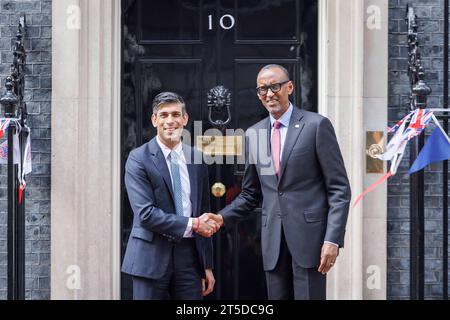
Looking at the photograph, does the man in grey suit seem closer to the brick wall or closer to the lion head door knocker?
the lion head door knocker

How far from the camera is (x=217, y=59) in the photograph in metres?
7.02

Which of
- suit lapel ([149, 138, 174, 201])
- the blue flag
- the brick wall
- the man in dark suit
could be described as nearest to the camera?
the man in dark suit

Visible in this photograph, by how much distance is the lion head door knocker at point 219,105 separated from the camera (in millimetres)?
6953

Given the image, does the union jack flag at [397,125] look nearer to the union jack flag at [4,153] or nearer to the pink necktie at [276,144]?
the pink necktie at [276,144]

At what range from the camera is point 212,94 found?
6977 millimetres

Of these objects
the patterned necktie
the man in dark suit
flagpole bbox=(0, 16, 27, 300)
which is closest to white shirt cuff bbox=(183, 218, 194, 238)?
the man in dark suit

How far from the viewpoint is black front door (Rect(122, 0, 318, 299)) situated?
701 cm

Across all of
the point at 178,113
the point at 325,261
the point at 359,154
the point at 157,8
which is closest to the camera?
the point at 325,261

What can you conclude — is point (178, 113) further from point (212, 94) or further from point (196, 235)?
point (212, 94)

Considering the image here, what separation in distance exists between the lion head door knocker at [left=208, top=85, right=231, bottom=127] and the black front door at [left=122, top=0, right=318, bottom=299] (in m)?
0.03

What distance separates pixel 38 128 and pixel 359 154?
8.20ft

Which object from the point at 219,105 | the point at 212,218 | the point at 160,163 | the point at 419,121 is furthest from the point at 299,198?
the point at 219,105

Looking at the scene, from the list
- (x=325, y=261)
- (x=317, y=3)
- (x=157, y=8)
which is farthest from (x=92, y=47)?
(x=325, y=261)

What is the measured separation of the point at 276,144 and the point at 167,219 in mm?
793
